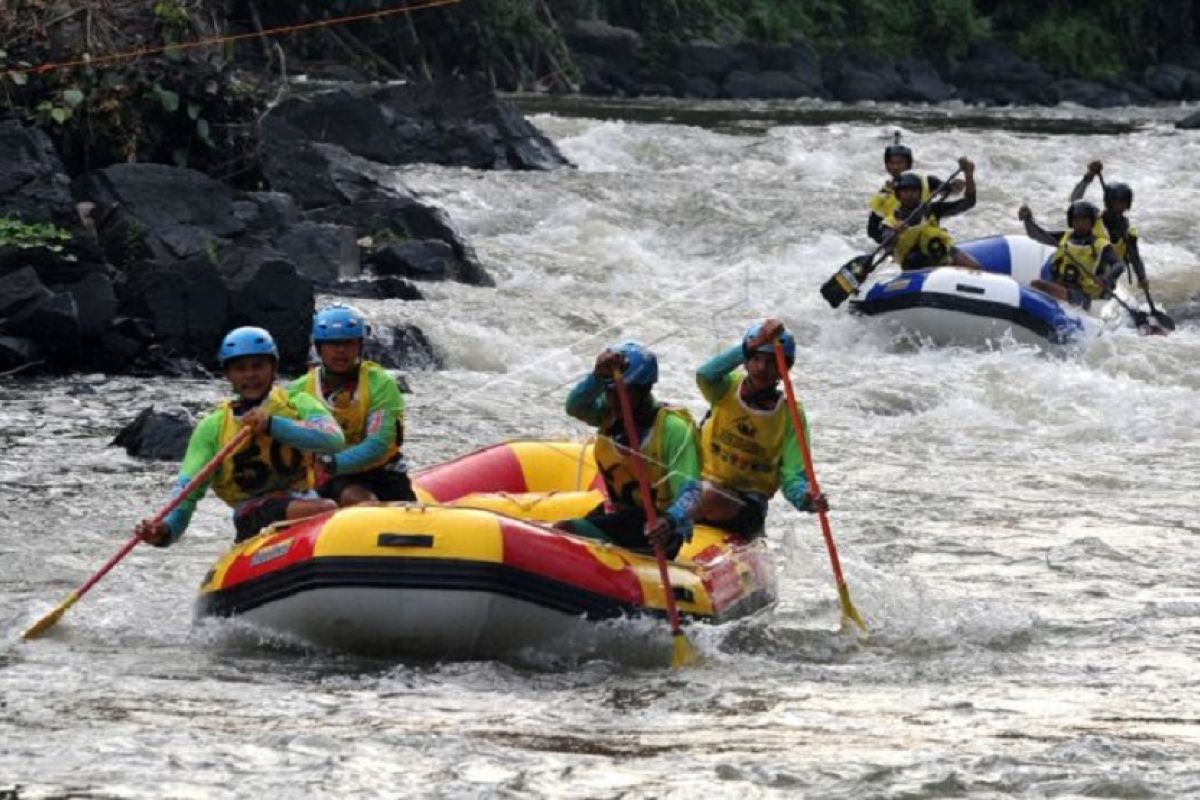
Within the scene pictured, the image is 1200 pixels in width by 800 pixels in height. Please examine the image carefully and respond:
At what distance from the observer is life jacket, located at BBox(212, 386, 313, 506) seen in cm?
838

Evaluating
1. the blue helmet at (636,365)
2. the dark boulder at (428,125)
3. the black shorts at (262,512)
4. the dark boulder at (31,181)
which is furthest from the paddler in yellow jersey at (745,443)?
the dark boulder at (428,125)

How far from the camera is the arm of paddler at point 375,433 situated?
8852 mm

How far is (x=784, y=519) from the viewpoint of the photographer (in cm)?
1183

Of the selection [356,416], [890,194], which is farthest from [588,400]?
[890,194]

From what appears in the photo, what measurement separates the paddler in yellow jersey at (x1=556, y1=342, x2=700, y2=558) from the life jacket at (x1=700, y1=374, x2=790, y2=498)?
0.60 metres

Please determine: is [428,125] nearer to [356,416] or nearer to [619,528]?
[356,416]

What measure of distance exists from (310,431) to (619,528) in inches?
48.4

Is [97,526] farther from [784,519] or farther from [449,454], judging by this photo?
[784,519]

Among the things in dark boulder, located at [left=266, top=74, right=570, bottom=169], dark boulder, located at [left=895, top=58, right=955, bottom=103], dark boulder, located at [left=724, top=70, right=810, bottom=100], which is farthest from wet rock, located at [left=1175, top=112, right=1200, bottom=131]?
dark boulder, located at [left=266, top=74, right=570, bottom=169]

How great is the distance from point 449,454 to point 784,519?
1903mm

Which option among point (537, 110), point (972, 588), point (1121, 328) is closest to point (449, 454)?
point (972, 588)

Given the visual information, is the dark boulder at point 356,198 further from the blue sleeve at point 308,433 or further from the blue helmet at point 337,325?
the blue sleeve at point 308,433

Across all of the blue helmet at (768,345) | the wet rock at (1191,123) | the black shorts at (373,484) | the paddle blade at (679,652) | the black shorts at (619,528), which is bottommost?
the wet rock at (1191,123)

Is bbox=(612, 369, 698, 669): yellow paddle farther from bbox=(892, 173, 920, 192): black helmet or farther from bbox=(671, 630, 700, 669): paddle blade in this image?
bbox=(892, 173, 920, 192): black helmet
